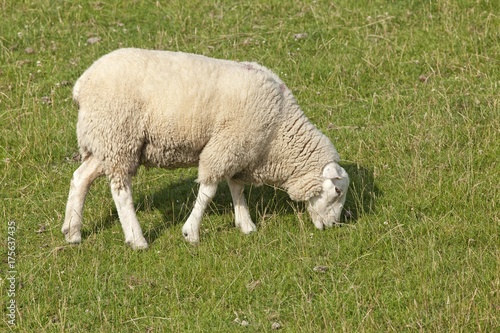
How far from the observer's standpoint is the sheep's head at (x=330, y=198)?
8273mm

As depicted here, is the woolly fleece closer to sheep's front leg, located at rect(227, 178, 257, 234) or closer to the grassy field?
sheep's front leg, located at rect(227, 178, 257, 234)

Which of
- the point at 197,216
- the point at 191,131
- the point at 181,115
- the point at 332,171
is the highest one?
the point at 181,115

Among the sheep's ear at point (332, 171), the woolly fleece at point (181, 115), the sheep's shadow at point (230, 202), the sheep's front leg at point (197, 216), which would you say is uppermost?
the woolly fleece at point (181, 115)

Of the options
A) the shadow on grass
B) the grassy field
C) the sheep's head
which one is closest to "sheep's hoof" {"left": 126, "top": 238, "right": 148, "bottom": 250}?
the grassy field

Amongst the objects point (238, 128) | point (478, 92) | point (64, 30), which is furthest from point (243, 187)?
point (64, 30)

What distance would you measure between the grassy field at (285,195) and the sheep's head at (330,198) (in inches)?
6.5

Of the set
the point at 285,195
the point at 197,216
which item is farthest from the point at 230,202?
the point at 197,216

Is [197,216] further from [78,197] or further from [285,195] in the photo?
[285,195]

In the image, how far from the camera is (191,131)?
306 inches

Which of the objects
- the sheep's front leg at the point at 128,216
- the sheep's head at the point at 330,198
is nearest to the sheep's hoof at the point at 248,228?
the sheep's head at the point at 330,198

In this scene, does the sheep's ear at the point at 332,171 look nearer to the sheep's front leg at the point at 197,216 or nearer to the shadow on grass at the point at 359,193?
the shadow on grass at the point at 359,193

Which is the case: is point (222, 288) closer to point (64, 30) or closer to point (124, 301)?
point (124, 301)

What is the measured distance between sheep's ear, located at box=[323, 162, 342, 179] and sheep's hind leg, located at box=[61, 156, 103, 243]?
2021 mm

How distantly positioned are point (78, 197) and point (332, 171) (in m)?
2.29
